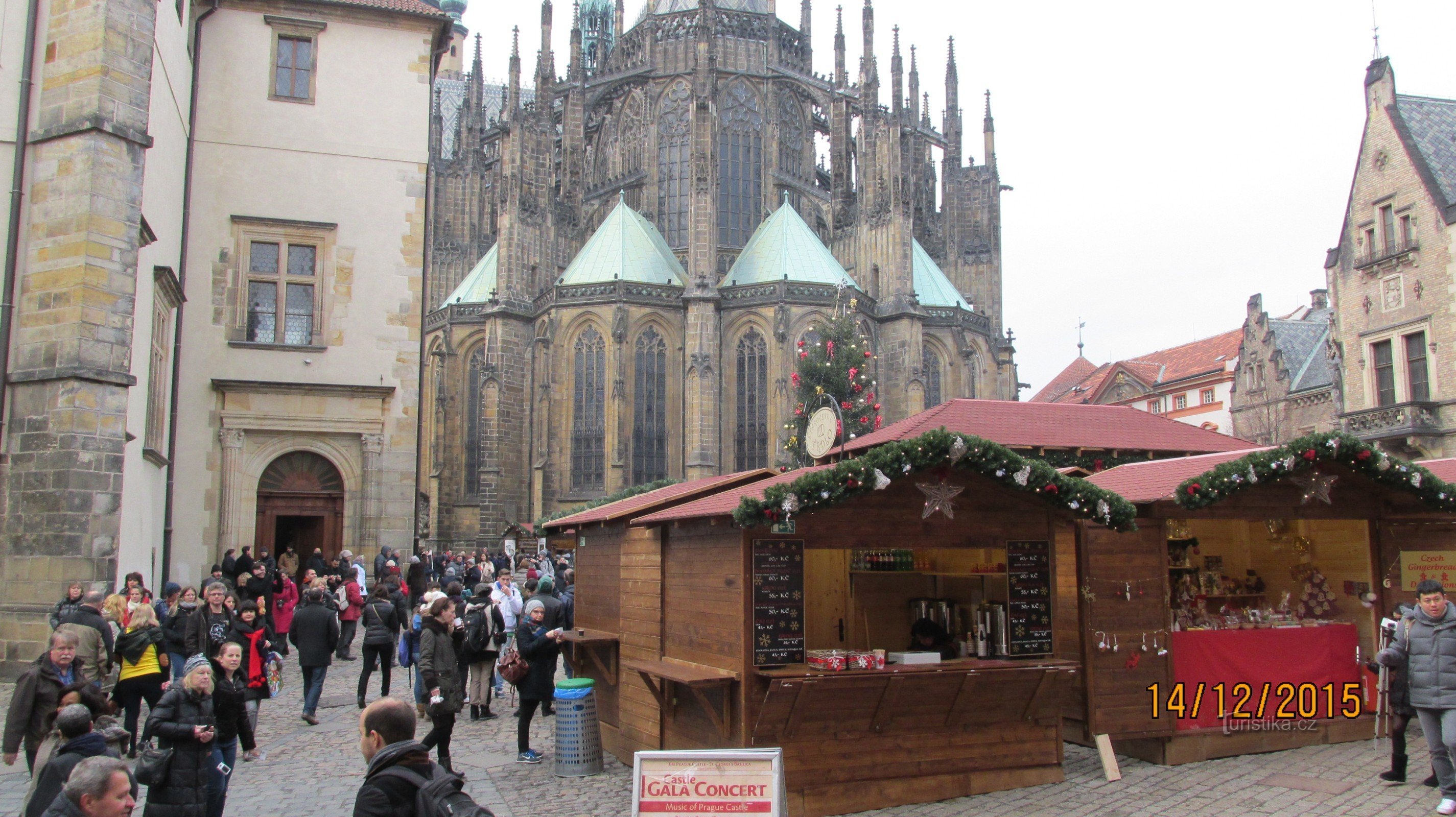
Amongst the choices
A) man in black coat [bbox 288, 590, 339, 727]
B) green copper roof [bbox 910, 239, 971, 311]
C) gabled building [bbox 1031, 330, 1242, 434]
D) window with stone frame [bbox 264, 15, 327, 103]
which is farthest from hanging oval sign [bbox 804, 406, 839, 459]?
gabled building [bbox 1031, 330, 1242, 434]

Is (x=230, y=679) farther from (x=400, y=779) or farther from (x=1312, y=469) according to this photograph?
(x=1312, y=469)

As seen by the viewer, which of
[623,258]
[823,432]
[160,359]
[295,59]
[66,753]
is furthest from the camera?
[623,258]

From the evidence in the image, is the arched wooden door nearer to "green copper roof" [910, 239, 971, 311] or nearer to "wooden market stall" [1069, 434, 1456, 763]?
"wooden market stall" [1069, 434, 1456, 763]

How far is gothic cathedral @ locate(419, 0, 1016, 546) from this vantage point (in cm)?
4075

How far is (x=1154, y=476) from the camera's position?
10922 millimetres

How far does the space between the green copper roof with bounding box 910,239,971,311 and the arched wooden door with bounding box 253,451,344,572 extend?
29368mm

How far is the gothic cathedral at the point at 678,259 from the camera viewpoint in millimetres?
40750

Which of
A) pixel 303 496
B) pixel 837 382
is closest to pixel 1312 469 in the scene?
pixel 303 496

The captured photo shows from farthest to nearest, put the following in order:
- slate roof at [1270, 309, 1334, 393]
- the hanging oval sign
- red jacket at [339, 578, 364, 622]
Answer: slate roof at [1270, 309, 1334, 393], red jacket at [339, 578, 364, 622], the hanging oval sign

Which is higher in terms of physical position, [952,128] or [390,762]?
[952,128]

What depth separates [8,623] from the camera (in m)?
13.2

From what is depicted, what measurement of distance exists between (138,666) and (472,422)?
35643mm

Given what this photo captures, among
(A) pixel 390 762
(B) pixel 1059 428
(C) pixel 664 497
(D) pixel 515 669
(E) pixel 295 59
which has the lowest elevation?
(D) pixel 515 669
